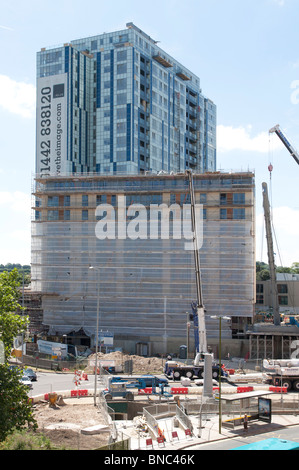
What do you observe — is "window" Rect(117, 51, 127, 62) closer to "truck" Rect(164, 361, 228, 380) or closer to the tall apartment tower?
the tall apartment tower

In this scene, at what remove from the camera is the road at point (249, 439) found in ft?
83.7

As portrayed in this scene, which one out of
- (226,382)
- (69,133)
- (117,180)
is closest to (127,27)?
(69,133)

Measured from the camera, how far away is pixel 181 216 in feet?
215

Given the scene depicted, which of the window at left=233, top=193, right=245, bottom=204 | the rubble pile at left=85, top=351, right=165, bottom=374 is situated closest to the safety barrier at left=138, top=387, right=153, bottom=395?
the rubble pile at left=85, top=351, right=165, bottom=374

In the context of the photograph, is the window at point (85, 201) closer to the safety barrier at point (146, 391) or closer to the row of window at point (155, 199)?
the row of window at point (155, 199)

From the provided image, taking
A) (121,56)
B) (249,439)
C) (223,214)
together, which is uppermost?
(121,56)

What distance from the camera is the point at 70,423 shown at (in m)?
29.6

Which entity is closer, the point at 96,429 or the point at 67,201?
the point at 96,429

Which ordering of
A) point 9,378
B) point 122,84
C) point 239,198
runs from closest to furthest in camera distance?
point 9,378 < point 239,198 < point 122,84

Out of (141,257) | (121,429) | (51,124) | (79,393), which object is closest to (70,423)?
(121,429)

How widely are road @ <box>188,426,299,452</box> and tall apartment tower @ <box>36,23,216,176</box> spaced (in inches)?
2847

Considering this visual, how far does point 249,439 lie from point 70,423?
10.1m

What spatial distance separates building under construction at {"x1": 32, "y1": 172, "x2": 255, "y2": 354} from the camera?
208 feet

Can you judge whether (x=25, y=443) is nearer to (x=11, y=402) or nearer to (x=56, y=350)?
(x=11, y=402)
